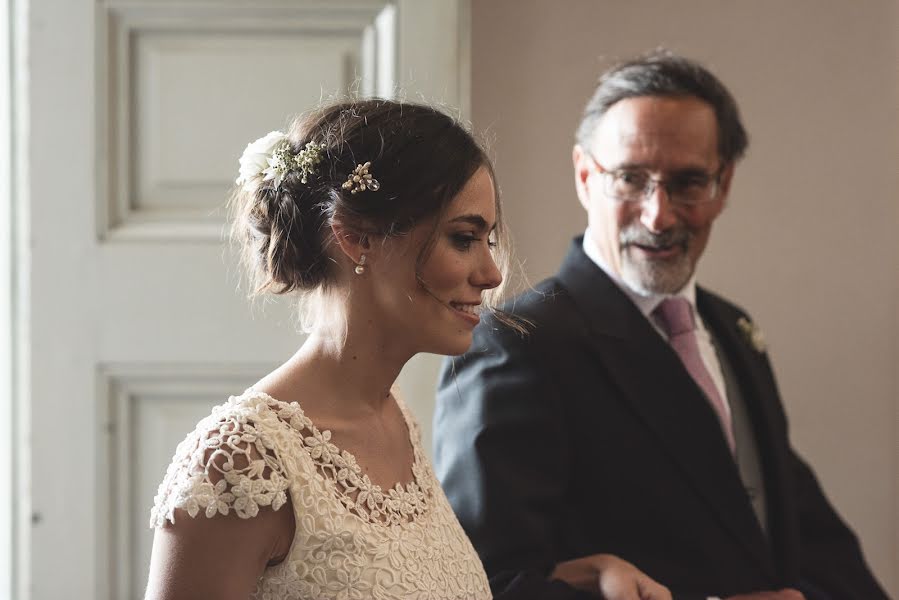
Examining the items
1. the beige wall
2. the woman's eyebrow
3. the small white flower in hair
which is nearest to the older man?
the beige wall

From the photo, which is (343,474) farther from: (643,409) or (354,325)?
(643,409)

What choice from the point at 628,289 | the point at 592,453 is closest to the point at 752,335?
the point at 628,289

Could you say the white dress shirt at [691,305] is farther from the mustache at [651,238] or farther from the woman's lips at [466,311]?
the woman's lips at [466,311]

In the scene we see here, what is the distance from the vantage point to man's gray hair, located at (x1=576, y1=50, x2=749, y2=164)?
201 centimetres

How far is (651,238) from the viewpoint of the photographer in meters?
1.96

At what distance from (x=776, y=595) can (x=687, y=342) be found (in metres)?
0.47

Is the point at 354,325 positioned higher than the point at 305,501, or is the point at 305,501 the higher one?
Answer: the point at 354,325

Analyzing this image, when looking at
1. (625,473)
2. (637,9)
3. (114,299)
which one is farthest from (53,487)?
(637,9)

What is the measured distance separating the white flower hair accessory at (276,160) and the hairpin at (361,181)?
0.17 ft

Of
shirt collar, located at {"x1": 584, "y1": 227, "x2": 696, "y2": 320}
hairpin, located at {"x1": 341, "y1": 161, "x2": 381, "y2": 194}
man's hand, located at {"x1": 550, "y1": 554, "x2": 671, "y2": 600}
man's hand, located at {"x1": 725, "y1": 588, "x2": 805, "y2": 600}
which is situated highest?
hairpin, located at {"x1": 341, "y1": 161, "x2": 381, "y2": 194}

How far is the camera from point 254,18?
6.64 ft

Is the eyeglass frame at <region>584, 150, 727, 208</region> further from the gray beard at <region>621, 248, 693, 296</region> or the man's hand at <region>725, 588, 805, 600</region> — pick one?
the man's hand at <region>725, 588, 805, 600</region>

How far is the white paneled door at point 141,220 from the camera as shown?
6.50 feet

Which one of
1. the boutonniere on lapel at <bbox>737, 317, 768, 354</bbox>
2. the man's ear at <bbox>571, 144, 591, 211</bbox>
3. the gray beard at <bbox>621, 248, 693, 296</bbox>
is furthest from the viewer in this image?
the boutonniere on lapel at <bbox>737, 317, 768, 354</bbox>
